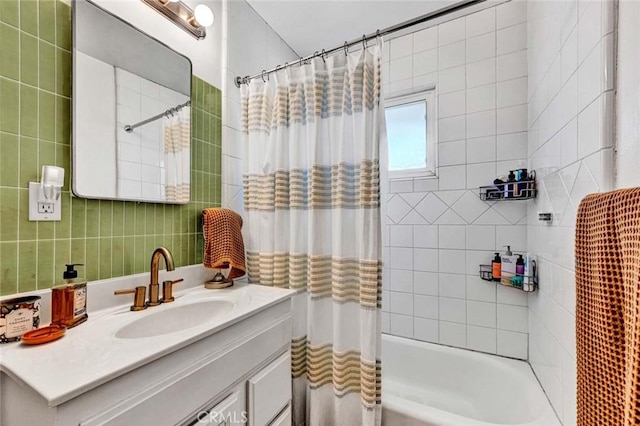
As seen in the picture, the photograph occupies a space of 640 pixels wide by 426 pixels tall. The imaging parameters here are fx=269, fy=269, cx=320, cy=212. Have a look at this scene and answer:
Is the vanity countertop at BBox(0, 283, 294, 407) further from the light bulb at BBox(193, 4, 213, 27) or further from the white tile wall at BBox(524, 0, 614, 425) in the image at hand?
the light bulb at BBox(193, 4, 213, 27)

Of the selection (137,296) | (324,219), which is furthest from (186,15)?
(137,296)

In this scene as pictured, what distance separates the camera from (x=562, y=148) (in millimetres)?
1111

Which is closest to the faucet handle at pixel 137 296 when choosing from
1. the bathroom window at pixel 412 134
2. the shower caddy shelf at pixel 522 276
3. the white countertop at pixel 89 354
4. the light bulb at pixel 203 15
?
the white countertop at pixel 89 354

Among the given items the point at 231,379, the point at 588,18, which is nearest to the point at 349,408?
the point at 231,379

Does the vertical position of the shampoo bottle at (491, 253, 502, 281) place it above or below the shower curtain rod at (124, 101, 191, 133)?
below

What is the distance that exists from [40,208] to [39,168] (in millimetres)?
128

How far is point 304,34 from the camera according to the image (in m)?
2.01

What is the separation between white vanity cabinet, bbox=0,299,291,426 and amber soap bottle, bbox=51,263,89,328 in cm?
19

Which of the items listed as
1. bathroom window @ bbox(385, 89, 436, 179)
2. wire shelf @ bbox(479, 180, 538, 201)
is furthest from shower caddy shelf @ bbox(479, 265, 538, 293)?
bathroom window @ bbox(385, 89, 436, 179)

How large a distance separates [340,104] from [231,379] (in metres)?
1.23

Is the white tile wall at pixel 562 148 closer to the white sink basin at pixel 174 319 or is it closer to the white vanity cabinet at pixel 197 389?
the white vanity cabinet at pixel 197 389

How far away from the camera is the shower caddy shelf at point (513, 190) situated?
1.49 meters

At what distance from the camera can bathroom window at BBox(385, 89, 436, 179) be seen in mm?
1981

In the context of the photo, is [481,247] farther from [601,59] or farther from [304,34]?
[304,34]
